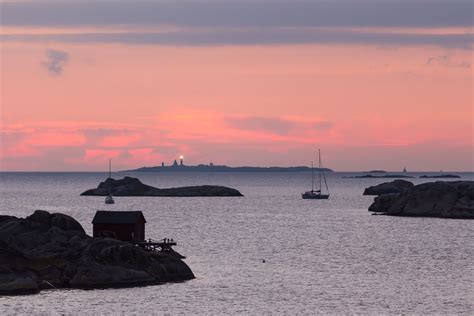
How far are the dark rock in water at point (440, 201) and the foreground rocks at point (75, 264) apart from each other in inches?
3813

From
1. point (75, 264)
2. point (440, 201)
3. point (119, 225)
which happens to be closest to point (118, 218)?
point (119, 225)

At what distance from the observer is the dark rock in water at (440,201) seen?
169375 mm

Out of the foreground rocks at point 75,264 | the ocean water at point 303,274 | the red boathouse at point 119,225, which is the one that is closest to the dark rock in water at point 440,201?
the ocean water at point 303,274

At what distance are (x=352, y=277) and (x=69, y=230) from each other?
2611 cm

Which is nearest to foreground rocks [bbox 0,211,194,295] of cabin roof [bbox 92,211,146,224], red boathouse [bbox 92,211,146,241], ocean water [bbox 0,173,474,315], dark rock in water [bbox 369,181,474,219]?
ocean water [bbox 0,173,474,315]

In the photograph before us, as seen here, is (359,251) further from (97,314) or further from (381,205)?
(381,205)

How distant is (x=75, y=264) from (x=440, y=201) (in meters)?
109

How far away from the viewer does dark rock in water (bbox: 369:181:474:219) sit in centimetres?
16938

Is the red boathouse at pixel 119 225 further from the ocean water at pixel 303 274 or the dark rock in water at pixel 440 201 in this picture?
the dark rock in water at pixel 440 201

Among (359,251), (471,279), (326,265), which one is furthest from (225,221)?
(471,279)

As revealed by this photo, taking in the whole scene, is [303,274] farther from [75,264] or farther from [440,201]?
[440,201]

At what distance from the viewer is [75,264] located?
7625cm

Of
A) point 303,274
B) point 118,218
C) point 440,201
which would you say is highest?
point 440,201

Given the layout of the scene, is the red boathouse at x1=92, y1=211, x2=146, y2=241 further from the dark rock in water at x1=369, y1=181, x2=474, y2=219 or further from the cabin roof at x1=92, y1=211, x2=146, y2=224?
the dark rock in water at x1=369, y1=181, x2=474, y2=219
